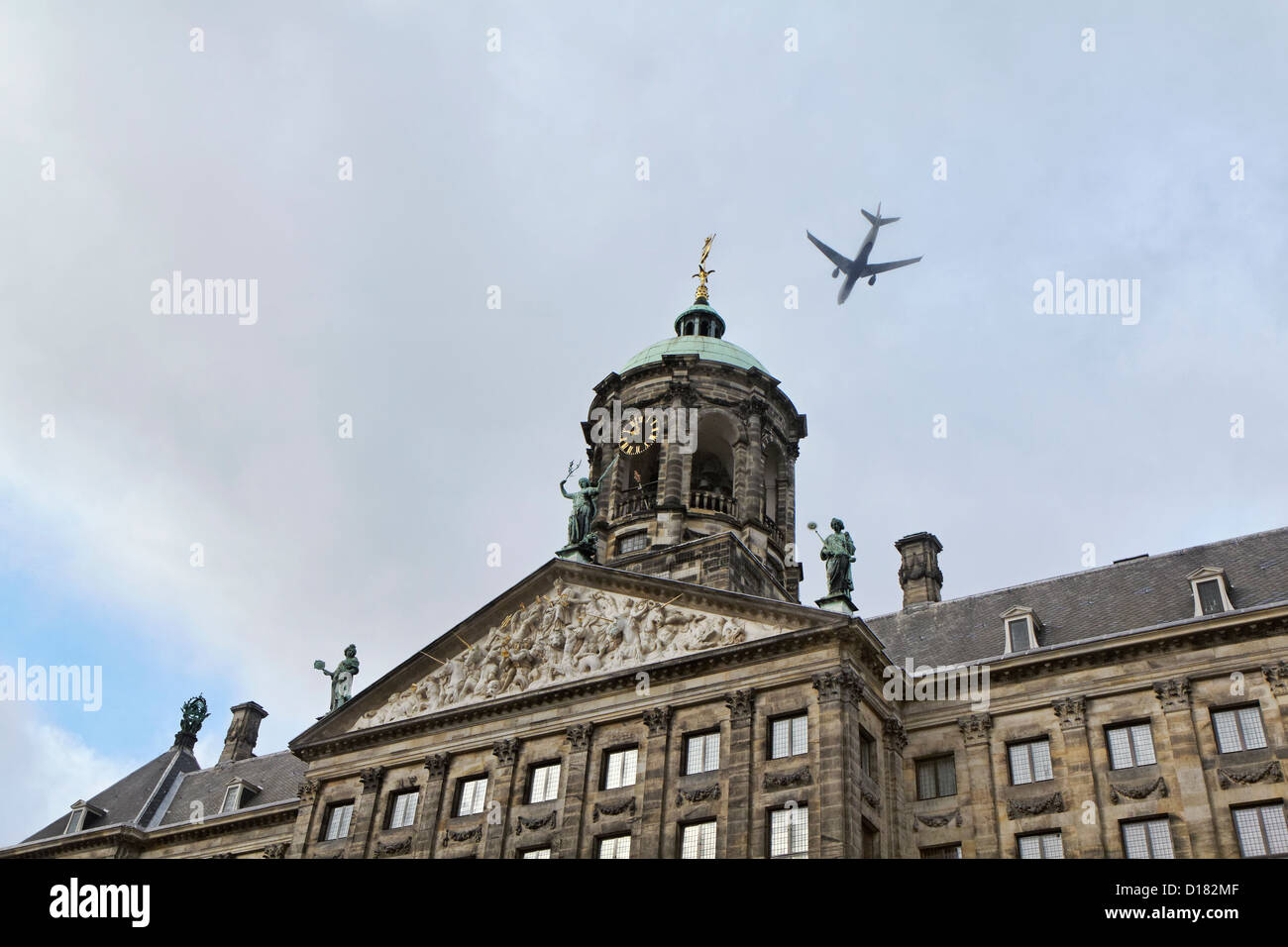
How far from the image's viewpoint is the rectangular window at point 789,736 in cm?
2705

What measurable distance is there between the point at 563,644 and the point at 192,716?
25755mm

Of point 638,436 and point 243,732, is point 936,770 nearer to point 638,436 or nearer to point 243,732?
point 638,436

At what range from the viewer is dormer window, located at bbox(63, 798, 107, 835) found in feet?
139

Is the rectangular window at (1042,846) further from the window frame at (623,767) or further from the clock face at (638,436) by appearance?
the clock face at (638,436)

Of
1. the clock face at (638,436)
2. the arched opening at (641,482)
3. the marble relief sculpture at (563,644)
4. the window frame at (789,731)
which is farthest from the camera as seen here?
the clock face at (638,436)

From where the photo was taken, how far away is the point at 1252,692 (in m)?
25.8

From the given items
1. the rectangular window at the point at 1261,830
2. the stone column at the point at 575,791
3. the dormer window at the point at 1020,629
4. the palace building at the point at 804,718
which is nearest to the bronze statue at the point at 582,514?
the palace building at the point at 804,718

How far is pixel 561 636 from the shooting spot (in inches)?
1256

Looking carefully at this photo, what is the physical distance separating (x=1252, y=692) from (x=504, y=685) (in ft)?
59.3

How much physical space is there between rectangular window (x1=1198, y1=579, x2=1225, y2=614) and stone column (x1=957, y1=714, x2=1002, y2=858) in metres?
5.54

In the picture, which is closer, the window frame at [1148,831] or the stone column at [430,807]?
the window frame at [1148,831]

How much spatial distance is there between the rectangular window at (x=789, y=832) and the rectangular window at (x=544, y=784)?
20.1ft
